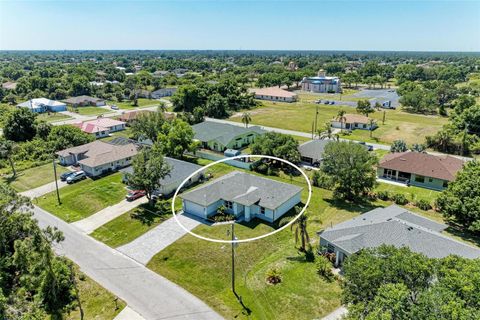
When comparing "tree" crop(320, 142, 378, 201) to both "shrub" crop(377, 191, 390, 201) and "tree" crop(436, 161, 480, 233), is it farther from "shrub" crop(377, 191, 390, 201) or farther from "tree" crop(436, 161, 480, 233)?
"tree" crop(436, 161, 480, 233)

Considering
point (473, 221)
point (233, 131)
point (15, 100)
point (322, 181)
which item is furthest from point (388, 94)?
point (15, 100)

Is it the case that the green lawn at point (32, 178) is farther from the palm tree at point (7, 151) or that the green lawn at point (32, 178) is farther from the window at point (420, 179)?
the window at point (420, 179)

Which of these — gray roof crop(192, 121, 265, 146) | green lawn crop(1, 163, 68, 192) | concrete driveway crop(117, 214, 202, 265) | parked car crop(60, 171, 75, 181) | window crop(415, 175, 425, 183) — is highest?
gray roof crop(192, 121, 265, 146)

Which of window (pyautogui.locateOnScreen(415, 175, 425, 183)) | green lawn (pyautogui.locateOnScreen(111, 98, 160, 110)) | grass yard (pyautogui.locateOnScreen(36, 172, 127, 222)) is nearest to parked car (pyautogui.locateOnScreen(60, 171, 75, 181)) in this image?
grass yard (pyautogui.locateOnScreen(36, 172, 127, 222))

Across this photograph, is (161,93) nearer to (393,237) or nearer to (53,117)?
(53,117)

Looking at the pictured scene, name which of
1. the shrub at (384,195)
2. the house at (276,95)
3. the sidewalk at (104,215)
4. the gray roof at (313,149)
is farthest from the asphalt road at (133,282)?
the house at (276,95)

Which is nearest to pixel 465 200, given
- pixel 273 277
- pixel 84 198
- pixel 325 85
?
pixel 273 277
